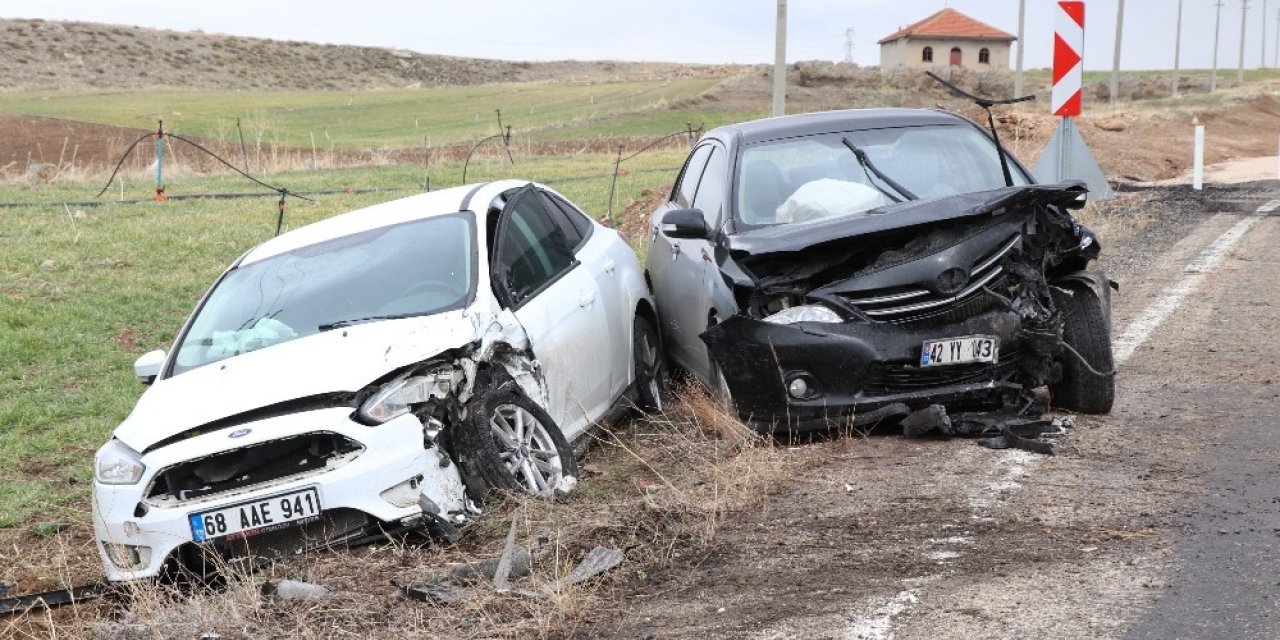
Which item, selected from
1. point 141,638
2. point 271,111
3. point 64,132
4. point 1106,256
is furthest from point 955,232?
point 271,111

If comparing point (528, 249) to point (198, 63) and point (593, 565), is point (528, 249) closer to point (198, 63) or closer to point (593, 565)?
point (593, 565)

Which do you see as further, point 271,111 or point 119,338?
point 271,111

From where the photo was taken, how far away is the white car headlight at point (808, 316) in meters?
6.66

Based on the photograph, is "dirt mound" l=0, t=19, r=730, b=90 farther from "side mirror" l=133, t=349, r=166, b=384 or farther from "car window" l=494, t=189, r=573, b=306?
"side mirror" l=133, t=349, r=166, b=384

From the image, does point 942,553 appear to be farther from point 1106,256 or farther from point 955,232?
point 1106,256

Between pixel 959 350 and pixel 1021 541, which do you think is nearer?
pixel 1021 541

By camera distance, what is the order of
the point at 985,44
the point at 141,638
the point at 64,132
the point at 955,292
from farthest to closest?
1. the point at 985,44
2. the point at 64,132
3. the point at 955,292
4. the point at 141,638

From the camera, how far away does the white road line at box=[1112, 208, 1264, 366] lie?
8.98m

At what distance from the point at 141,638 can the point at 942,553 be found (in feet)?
9.18

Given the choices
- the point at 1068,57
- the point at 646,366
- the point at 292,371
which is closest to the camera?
the point at 292,371

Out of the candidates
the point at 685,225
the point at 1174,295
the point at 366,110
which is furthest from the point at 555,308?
the point at 366,110

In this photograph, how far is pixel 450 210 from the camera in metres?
7.55

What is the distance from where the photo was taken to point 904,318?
6.66 m

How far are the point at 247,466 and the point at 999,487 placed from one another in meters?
3.05
